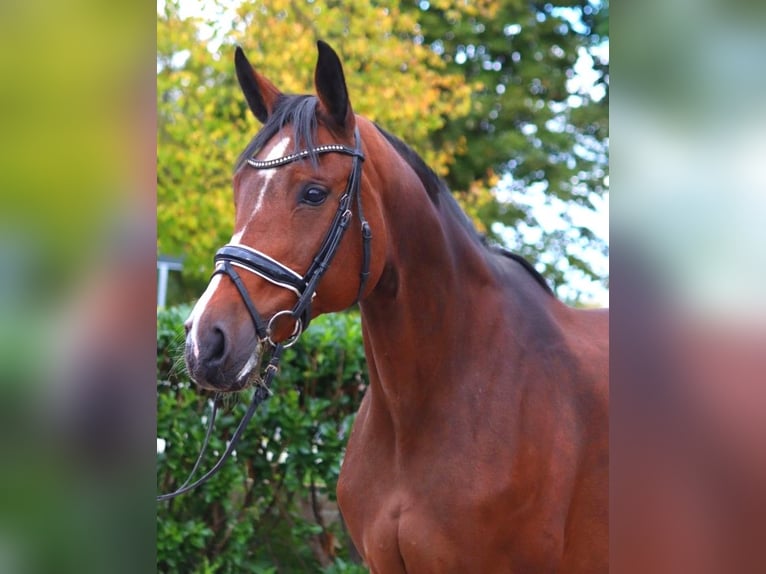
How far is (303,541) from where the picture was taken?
542cm

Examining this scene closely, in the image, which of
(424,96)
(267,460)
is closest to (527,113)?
(424,96)

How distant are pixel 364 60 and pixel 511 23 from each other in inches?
208

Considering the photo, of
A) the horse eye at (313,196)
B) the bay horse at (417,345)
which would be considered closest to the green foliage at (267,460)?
the bay horse at (417,345)

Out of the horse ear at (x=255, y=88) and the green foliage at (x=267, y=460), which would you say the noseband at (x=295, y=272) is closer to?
the horse ear at (x=255, y=88)

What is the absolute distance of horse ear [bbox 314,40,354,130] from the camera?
8.39 ft

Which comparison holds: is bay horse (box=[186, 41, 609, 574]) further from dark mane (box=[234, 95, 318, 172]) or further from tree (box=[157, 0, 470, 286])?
tree (box=[157, 0, 470, 286])

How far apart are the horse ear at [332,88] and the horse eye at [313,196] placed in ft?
0.85

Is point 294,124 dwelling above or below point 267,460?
above

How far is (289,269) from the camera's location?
243cm

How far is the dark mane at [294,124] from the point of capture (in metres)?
2.54

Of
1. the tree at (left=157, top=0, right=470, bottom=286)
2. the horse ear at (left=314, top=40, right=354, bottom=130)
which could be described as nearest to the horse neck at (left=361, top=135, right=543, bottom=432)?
the horse ear at (left=314, top=40, right=354, bottom=130)

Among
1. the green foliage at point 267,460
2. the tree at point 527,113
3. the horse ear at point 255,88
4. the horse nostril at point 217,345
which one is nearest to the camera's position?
the horse nostril at point 217,345

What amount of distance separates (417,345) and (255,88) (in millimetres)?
992

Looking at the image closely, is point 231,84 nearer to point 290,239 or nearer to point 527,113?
point 527,113
